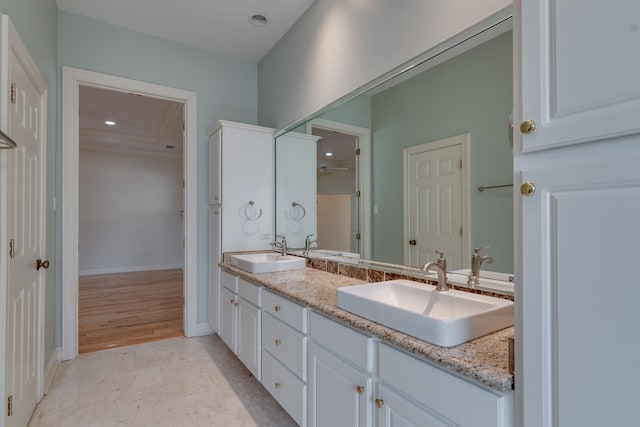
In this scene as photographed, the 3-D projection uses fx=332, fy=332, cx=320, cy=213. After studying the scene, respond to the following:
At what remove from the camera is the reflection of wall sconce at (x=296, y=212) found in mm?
2844

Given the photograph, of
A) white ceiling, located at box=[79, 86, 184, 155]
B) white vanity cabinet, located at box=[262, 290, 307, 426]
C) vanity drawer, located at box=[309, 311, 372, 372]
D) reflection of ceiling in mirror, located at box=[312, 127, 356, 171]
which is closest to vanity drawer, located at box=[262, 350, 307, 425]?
white vanity cabinet, located at box=[262, 290, 307, 426]

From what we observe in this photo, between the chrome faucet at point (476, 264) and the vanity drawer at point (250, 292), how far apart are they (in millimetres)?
1206

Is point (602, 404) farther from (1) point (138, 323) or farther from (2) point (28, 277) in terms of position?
(1) point (138, 323)

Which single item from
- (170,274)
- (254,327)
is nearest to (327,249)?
(254,327)

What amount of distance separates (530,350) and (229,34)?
10.7 feet

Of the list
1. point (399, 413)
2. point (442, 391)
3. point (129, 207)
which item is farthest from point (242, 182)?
point (129, 207)

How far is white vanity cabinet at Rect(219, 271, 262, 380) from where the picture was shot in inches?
82.4

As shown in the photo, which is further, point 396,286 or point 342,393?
point 396,286

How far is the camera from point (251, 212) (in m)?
3.05

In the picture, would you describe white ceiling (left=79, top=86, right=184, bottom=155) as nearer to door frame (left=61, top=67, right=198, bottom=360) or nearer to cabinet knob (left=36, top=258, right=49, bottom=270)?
door frame (left=61, top=67, right=198, bottom=360)

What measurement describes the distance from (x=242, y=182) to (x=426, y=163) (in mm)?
1805

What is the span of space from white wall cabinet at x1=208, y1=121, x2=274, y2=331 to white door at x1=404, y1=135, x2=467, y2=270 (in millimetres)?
1642

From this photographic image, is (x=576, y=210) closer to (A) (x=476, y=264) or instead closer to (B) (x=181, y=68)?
(A) (x=476, y=264)

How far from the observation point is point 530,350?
74 centimetres
